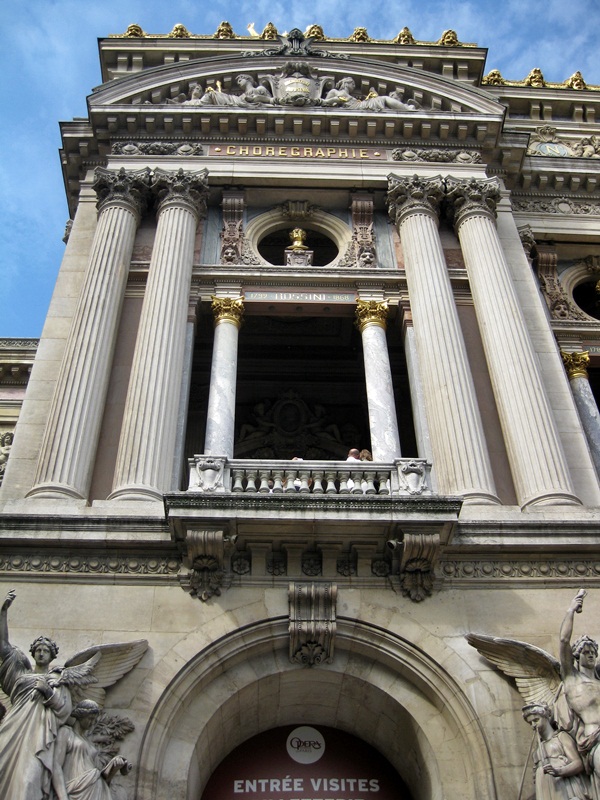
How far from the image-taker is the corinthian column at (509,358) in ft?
54.1

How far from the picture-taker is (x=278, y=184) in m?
22.7

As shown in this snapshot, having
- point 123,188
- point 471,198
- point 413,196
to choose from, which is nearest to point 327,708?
point 413,196

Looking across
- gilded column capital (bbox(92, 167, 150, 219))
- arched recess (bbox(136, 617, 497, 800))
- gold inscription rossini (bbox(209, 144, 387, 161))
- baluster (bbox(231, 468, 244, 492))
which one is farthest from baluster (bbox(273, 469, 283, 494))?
gold inscription rossini (bbox(209, 144, 387, 161))

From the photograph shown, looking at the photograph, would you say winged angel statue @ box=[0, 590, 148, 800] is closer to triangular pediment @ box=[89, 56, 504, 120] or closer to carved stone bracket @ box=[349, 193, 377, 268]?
carved stone bracket @ box=[349, 193, 377, 268]

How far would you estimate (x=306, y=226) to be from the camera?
23.0m

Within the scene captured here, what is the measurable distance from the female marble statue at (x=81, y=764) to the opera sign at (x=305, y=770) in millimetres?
3005

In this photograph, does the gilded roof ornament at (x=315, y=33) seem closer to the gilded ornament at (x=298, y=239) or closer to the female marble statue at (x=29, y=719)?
the gilded ornament at (x=298, y=239)

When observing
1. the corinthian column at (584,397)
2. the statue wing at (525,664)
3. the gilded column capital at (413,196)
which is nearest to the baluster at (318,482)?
the statue wing at (525,664)

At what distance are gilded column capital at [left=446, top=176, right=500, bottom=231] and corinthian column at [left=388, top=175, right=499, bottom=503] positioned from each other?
40 centimetres

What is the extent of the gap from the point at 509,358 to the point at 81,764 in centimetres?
1137

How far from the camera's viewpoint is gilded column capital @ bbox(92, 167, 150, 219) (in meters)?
21.3

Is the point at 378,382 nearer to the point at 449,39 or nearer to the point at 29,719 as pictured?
the point at 29,719

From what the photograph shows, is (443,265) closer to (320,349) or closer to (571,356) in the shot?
(571,356)

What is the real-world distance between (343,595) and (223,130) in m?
14.2
